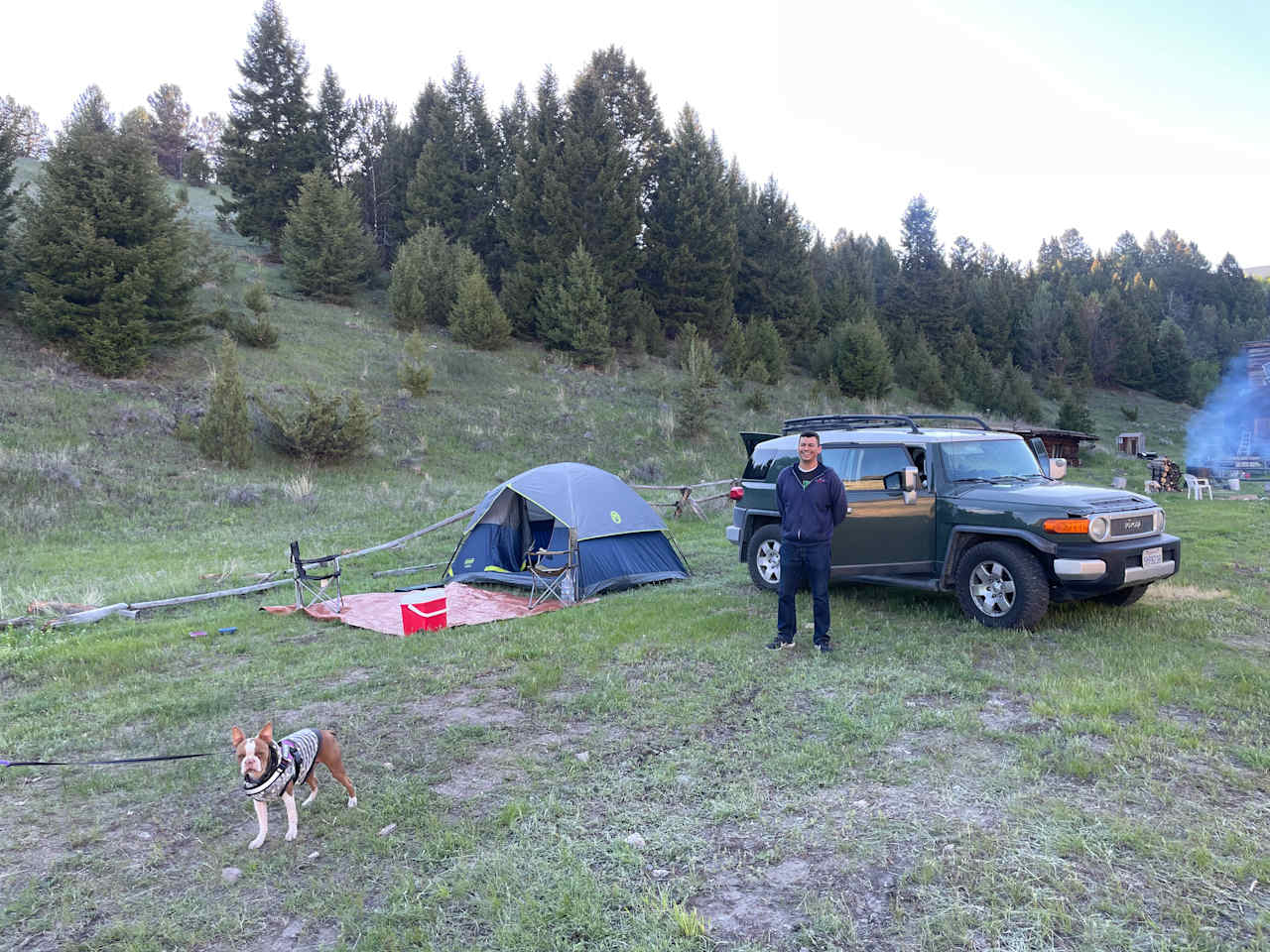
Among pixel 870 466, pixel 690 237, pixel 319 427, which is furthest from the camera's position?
pixel 690 237

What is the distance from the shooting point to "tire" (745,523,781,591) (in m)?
8.90

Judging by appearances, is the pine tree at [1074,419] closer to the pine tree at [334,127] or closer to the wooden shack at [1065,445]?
the wooden shack at [1065,445]

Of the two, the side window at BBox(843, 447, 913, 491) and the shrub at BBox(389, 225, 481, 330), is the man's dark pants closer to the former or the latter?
the side window at BBox(843, 447, 913, 491)

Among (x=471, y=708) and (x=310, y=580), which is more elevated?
(x=310, y=580)

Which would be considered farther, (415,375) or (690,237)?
(690,237)

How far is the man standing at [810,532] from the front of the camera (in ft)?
22.0

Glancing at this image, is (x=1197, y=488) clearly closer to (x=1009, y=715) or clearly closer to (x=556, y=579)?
(x=556, y=579)

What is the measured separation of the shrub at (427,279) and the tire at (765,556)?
21.0m

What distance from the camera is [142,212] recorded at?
62.0ft

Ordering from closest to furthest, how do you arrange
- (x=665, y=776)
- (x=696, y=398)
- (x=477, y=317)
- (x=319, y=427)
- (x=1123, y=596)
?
(x=665, y=776) → (x=1123, y=596) → (x=319, y=427) → (x=696, y=398) → (x=477, y=317)

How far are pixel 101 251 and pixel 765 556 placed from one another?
57.1 feet

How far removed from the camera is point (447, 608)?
29.1 feet

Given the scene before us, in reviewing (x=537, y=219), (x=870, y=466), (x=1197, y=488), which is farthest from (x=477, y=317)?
(x=1197, y=488)

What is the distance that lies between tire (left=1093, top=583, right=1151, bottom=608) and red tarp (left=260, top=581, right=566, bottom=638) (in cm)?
561
